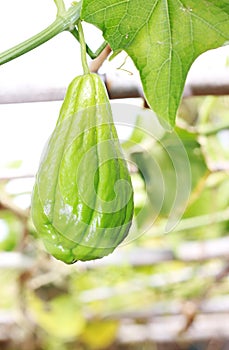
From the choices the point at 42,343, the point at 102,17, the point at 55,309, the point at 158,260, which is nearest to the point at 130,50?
the point at 102,17

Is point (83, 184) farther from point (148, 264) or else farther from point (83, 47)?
point (148, 264)

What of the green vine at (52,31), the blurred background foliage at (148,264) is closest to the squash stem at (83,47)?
the green vine at (52,31)

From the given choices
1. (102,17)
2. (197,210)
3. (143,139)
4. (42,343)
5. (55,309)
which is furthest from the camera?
(42,343)

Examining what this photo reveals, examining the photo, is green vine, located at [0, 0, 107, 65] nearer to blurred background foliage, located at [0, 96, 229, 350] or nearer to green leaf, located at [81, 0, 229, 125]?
green leaf, located at [81, 0, 229, 125]

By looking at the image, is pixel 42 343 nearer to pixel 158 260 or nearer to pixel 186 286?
pixel 186 286

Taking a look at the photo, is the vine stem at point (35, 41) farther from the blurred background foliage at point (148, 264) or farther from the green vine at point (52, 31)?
the blurred background foliage at point (148, 264)

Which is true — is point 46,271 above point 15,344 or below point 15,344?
above
